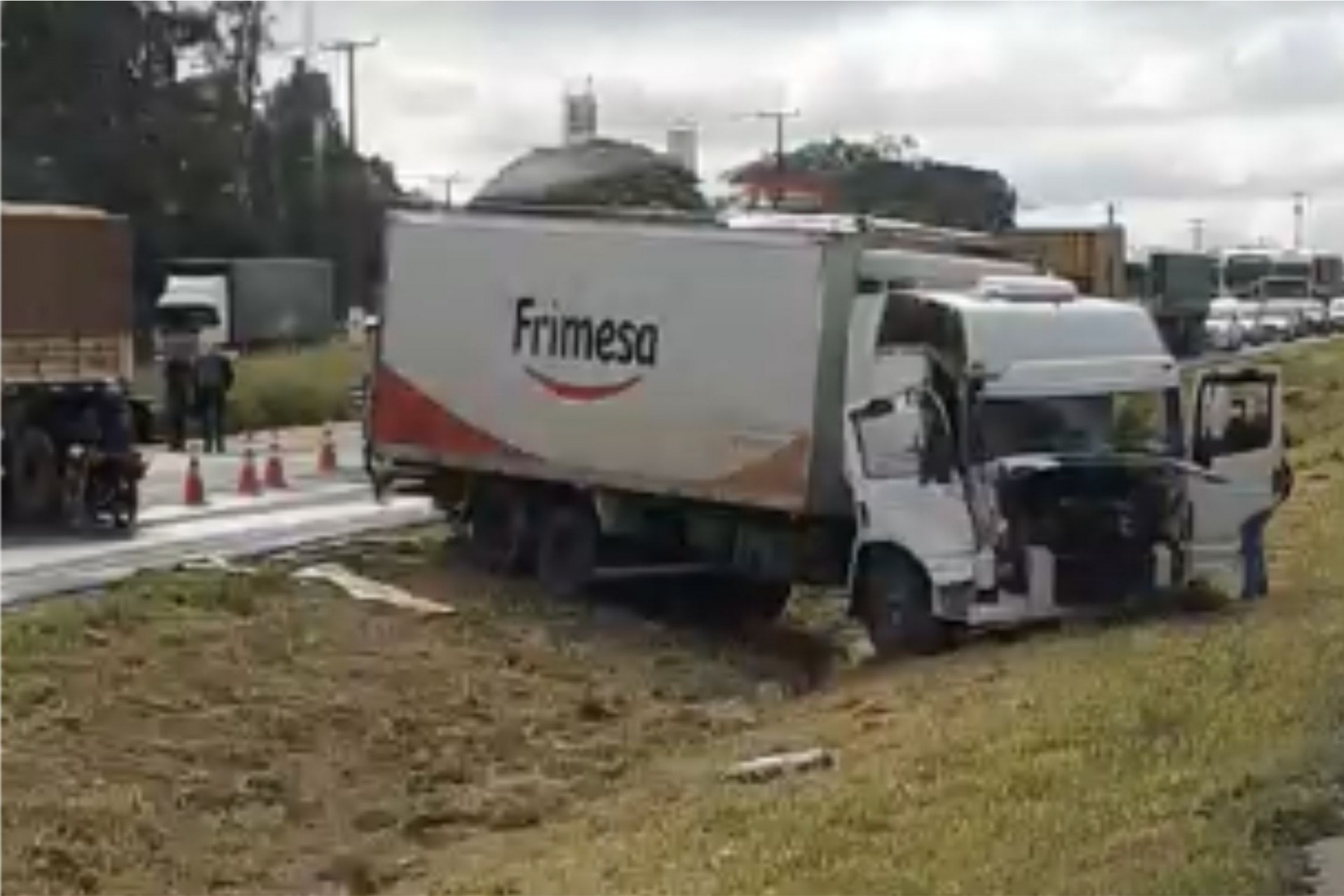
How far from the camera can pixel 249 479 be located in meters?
32.8

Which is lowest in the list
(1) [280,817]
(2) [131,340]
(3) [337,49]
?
(1) [280,817]

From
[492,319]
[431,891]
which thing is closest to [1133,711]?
[431,891]

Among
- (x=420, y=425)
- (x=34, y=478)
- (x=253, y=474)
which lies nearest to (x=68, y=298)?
(x=34, y=478)

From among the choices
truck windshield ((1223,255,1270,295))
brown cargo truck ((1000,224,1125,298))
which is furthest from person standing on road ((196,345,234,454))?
truck windshield ((1223,255,1270,295))

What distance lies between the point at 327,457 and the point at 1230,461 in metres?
18.7

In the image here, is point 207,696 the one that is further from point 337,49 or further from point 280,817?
point 337,49

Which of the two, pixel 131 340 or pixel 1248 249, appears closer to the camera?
pixel 131 340

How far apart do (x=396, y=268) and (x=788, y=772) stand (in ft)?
39.8

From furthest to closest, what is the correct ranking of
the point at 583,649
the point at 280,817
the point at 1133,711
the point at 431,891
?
1. the point at 583,649
2. the point at 280,817
3. the point at 1133,711
4. the point at 431,891

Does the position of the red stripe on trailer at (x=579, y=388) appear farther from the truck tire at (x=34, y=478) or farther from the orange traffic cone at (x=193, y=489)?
the orange traffic cone at (x=193, y=489)

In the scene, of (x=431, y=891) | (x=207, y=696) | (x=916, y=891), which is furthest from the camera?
(x=207, y=696)

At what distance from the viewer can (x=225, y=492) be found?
33.3 metres

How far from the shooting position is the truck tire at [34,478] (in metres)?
29.0

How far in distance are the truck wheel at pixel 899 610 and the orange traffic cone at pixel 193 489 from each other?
1206 centimetres
